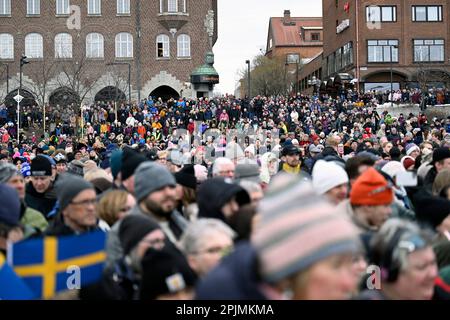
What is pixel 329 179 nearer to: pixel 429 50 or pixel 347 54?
pixel 429 50

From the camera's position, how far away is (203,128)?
37.2 meters

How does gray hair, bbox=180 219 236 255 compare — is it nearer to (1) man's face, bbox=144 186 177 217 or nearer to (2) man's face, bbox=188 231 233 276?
(2) man's face, bbox=188 231 233 276

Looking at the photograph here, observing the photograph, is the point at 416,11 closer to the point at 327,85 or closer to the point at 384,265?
the point at 327,85

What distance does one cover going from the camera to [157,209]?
6.18m

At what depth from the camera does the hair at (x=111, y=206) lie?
655cm

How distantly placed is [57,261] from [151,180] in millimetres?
1566

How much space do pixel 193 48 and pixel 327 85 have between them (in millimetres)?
12685

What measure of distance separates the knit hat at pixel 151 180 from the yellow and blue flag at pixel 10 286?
1.73 meters

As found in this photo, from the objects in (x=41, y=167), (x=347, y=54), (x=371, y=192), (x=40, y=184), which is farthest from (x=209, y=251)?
(x=347, y=54)

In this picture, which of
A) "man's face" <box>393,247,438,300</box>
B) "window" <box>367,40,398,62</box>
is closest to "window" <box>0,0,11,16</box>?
"window" <box>367,40,398,62</box>

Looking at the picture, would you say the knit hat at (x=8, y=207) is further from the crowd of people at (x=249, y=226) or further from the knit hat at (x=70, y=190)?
the knit hat at (x=70, y=190)

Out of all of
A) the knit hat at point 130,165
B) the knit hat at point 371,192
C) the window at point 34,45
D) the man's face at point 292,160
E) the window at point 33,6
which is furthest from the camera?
the window at point 33,6

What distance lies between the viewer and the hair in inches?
258

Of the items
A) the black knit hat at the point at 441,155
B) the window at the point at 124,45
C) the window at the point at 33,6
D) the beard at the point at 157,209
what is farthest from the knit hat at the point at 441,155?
the window at the point at 33,6
